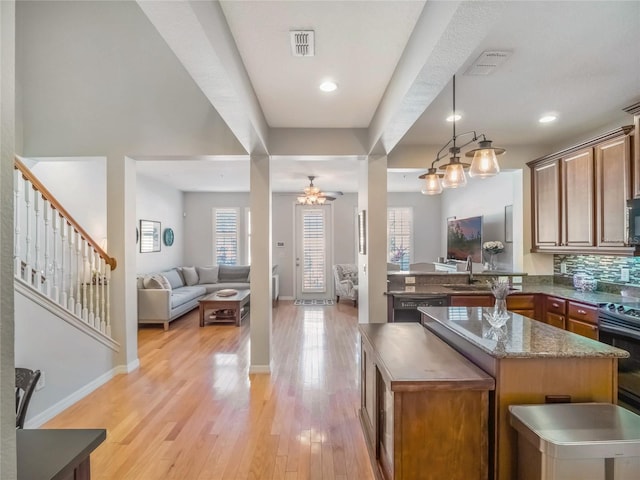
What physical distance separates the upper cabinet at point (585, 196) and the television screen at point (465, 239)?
6.55 ft

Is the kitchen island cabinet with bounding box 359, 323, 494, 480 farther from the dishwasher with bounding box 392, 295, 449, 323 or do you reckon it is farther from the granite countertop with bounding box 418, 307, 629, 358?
the dishwasher with bounding box 392, 295, 449, 323

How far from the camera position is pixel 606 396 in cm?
163

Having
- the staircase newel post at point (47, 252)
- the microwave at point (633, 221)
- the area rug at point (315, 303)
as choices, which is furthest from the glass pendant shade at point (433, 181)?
the area rug at point (315, 303)

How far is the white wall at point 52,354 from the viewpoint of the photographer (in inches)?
101

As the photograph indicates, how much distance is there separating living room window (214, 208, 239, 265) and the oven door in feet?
24.3

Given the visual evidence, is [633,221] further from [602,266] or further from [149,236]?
[149,236]

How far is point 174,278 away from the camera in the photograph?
7.01 meters

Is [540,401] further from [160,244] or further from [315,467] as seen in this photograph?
[160,244]

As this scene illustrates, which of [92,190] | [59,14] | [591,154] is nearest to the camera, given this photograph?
[591,154]

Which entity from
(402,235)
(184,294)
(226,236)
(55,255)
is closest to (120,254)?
(55,255)

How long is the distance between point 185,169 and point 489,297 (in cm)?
515

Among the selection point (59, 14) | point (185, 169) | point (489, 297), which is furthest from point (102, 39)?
point (489, 297)

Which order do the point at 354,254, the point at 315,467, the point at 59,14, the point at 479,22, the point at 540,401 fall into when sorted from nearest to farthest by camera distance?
the point at 479,22 → the point at 540,401 → the point at 315,467 → the point at 59,14 → the point at 354,254

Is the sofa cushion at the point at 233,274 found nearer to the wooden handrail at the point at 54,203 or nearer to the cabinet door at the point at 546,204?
the wooden handrail at the point at 54,203
